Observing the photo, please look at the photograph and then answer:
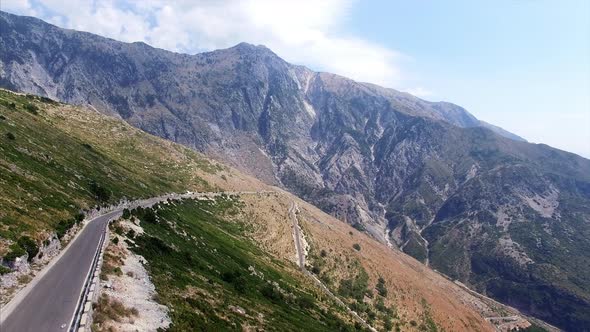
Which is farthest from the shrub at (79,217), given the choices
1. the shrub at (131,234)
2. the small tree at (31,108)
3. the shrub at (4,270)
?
the small tree at (31,108)

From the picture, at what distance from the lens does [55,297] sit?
35094 mm

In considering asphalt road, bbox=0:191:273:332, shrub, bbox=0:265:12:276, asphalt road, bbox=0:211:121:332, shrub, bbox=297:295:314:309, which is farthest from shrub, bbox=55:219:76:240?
shrub, bbox=297:295:314:309

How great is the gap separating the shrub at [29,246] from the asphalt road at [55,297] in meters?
2.17

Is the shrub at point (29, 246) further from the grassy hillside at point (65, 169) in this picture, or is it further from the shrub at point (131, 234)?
the shrub at point (131, 234)

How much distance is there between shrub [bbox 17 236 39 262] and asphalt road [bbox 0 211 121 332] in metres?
2.17

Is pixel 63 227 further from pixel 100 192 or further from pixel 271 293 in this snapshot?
pixel 271 293

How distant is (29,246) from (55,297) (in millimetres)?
9690

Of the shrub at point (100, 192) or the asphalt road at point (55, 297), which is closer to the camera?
the asphalt road at point (55, 297)

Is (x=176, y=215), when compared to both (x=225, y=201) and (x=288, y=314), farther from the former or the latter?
(x=225, y=201)

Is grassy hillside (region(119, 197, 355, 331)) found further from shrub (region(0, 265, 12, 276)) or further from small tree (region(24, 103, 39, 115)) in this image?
small tree (region(24, 103, 39, 115))

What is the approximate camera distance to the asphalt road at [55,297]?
30.5 meters

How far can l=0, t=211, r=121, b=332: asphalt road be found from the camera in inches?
1199

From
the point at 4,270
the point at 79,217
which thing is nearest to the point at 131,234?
the point at 79,217

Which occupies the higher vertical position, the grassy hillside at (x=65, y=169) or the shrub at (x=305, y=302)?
the grassy hillside at (x=65, y=169)
